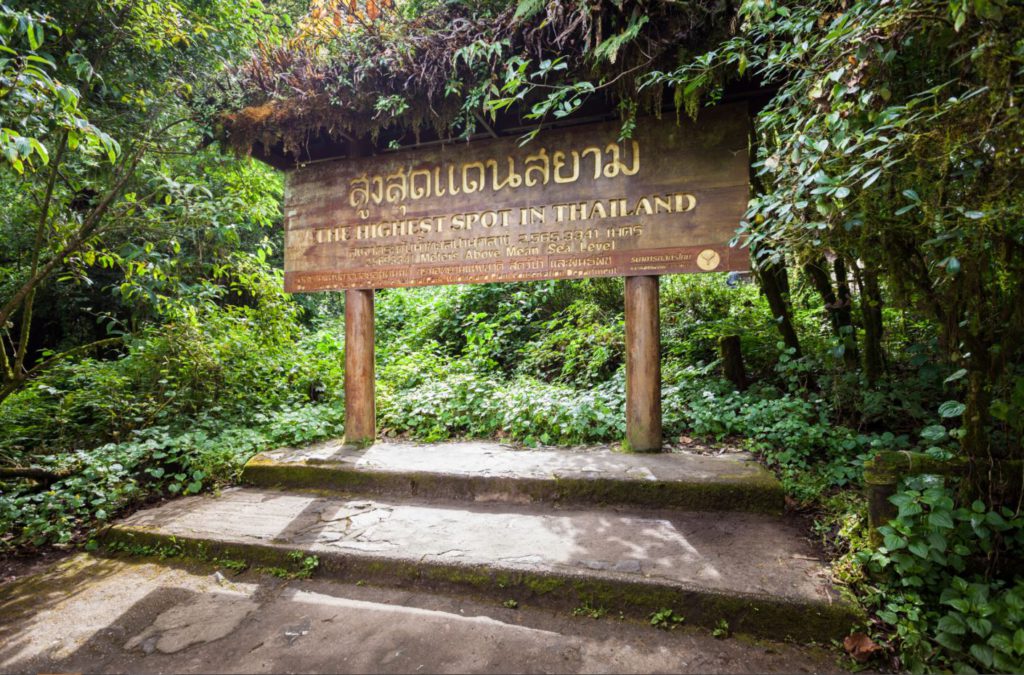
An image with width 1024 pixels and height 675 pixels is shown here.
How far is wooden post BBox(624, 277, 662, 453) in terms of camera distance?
3.78m

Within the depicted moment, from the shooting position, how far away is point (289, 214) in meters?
4.74

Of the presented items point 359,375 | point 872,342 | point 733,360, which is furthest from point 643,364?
point 359,375

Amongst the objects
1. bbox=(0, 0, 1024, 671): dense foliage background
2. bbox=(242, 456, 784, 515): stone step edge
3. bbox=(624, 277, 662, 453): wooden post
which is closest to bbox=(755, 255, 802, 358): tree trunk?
bbox=(0, 0, 1024, 671): dense foliage background

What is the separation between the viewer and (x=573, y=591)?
241 centimetres

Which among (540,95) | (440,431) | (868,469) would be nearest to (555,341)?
(440,431)

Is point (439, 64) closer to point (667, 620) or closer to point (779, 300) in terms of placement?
point (779, 300)

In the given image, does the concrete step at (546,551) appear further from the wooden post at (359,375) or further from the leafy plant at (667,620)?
the wooden post at (359,375)

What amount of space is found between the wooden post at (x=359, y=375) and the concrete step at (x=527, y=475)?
0.71 feet

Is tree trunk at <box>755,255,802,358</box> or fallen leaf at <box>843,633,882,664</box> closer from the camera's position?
fallen leaf at <box>843,633,882,664</box>

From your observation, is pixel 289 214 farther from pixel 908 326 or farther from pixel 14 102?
pixel 908 326

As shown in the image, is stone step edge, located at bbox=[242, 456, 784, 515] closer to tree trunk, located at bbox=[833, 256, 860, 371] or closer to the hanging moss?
tree trunk, located at bbox=[833, 256, 860, 371]

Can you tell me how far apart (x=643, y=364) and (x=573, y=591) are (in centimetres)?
192

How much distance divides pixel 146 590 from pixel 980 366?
4600 millimetres

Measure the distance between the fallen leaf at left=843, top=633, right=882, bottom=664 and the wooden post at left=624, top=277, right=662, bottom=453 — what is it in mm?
1861
